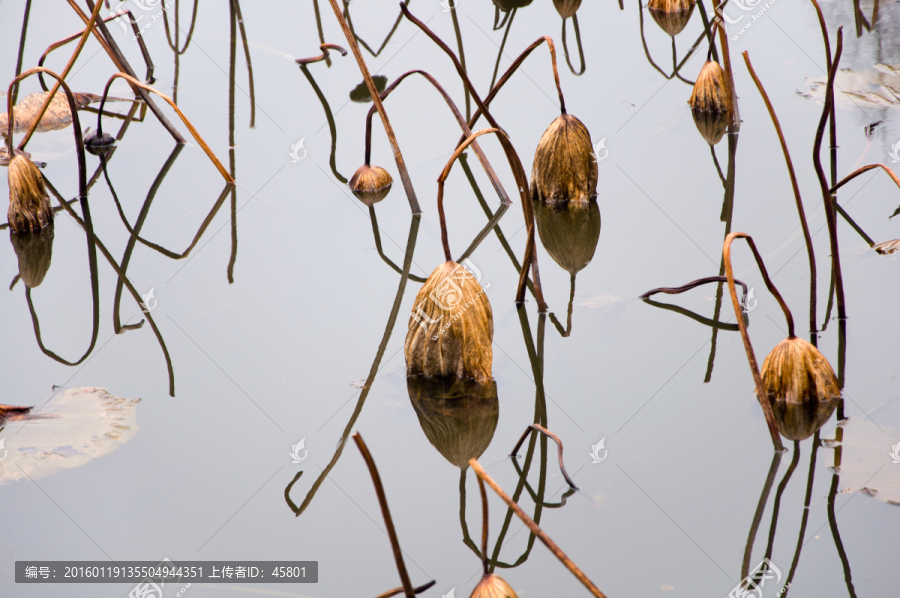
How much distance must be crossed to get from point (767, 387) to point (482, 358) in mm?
721

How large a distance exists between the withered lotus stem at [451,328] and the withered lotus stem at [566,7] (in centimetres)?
323

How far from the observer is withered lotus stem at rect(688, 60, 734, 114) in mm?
3592

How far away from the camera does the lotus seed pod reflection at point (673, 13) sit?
4.67m

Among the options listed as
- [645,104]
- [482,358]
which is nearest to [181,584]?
[482,358]

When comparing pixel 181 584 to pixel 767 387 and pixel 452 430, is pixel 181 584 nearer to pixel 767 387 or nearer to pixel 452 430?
pixel 452 430

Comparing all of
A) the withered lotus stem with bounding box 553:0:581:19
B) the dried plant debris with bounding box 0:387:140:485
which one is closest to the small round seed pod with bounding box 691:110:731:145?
the withered lotus stem with bounding box 553:0:581:19

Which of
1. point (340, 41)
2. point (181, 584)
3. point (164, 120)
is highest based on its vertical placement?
point (340, 41)

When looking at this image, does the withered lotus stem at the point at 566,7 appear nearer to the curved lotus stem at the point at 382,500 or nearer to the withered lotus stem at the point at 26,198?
the withered lotus stem at the point at 26,198

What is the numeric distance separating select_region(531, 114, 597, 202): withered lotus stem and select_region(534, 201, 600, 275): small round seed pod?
4 centimetres

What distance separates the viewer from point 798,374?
1935 mm

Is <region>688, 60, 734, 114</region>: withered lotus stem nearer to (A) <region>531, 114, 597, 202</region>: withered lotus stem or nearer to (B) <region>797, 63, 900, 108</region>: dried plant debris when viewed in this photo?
(B) <region>797, 63, 900, 108</region>: dried plant debris

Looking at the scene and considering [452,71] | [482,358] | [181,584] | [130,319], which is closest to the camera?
[181,584]

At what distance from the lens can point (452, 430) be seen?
2.05 meters

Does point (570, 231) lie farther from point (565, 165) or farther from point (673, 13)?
point (673, 13)
